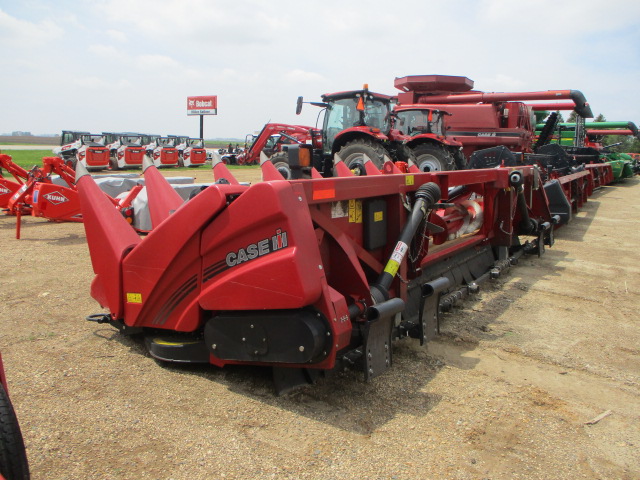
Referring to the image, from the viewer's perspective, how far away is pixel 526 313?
4.05m

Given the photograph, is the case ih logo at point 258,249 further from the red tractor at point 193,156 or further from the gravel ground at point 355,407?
the red tractor at point 193,156

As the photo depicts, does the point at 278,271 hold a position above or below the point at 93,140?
below

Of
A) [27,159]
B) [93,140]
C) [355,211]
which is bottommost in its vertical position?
[355,211]

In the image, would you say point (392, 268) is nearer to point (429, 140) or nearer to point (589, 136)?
point (429, 140)

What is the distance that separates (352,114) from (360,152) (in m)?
0.90

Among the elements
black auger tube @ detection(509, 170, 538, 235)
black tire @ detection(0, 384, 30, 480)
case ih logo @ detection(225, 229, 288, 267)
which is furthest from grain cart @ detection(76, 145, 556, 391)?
black auger tube @ detection(509, 170, 538, 235)

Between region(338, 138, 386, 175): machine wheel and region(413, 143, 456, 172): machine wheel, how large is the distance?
3.57 feet

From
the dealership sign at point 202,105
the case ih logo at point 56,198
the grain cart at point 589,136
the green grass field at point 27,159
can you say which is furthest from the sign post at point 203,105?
the case ih logo at point 56,198

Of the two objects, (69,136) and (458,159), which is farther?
(69,136)

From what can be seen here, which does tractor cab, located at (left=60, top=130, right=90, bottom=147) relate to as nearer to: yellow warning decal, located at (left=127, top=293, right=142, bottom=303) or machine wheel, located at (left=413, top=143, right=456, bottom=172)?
machine wheel, located at (left=413, top=143, right=456, bottom=172)

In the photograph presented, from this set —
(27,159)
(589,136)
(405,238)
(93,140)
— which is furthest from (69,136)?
(405,238)

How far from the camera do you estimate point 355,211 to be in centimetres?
316

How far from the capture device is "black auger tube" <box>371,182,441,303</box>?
290 cm

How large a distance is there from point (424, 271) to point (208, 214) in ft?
6.49
